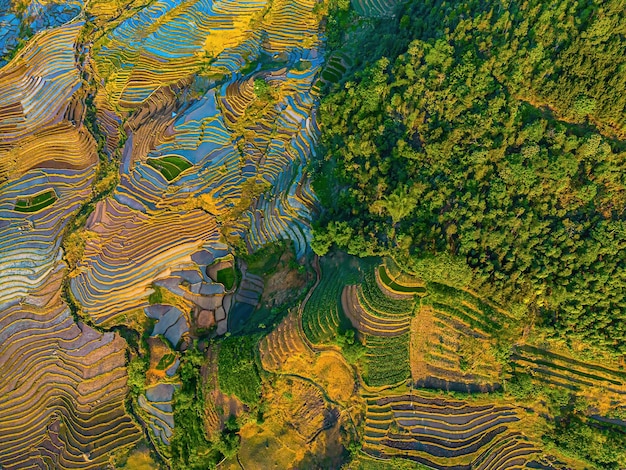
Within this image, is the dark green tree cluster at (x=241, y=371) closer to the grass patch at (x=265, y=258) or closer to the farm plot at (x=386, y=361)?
the grass patch at (x=265, y=258)

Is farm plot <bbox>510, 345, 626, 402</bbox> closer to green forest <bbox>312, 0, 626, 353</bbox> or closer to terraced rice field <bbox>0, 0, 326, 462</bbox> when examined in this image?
green forest <bbox>312, 0, 626, 353</bbox>

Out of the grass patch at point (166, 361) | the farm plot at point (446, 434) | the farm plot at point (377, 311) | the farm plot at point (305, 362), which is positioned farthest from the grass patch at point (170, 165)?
the farm plot at point (446, 434)

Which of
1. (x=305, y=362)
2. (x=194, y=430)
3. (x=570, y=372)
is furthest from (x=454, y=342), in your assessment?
(x=194, y=430)

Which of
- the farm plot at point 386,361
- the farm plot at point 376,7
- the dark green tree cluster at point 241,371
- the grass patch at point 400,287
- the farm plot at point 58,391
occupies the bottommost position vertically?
the farm plot at point 58,391

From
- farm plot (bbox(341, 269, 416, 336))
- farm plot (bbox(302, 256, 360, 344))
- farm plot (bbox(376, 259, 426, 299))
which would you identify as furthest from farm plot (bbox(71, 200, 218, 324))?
farm plot (bbox(376, 259, 426, 299))

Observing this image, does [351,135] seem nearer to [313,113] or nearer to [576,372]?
[313,113]

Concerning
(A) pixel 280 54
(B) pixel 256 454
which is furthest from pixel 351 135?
(B) pixel 256 454

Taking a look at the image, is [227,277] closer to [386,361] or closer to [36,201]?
[386,361]

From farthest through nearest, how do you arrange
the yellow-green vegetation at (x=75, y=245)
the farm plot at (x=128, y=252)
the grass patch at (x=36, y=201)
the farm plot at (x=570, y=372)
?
the grass patch at (x=36, y=201) → the yellow-green vegetation at (x=75, y=245) → the farm plot at (x=128, y=252) → the farm plot at (x=570, y=372)
